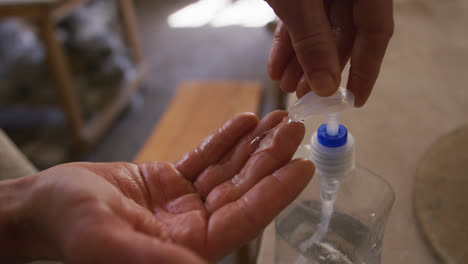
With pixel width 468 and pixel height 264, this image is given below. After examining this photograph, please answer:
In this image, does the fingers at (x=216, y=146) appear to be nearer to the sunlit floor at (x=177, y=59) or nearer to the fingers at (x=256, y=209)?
the fingers at (x=256, y=209)

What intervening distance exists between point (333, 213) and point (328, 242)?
0.14 ft

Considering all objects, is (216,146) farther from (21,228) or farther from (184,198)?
(21,228)

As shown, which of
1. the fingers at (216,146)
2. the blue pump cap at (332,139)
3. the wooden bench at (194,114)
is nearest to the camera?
the blue pump cap at (332,139)

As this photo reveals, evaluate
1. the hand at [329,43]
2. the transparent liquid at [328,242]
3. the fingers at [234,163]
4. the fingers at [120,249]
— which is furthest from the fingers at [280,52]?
the fingers at [120,249]

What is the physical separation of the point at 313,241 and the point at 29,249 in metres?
0.39

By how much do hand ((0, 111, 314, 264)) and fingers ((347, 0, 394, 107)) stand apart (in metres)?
0.12

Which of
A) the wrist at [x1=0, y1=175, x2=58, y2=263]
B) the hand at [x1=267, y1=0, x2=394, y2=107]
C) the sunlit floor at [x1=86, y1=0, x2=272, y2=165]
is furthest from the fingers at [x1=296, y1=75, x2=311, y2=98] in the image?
the sunlit floor at [x1=86, y1=0, x2=272, y2=165]

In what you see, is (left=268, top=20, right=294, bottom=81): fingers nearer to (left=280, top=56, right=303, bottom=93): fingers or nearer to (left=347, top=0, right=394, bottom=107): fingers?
(left=280, top=56, right=303, bottom=93): fingers

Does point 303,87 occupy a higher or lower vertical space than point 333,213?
higher

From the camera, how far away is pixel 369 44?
528mm

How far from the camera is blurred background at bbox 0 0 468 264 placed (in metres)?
0.62

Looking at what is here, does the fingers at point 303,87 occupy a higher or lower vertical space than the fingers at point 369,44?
lower

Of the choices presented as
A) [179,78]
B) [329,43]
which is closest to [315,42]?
[329,43]

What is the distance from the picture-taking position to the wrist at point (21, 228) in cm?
47
